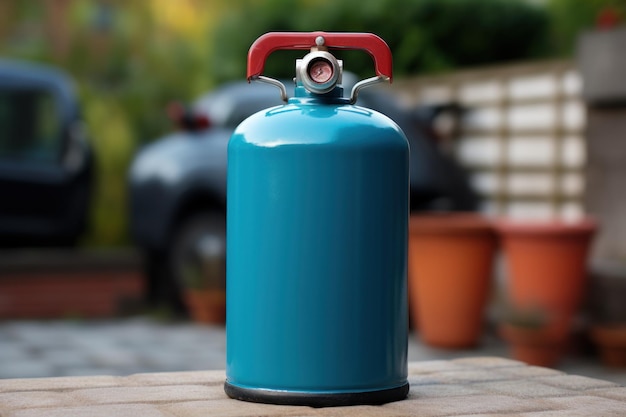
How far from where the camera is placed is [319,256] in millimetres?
2842

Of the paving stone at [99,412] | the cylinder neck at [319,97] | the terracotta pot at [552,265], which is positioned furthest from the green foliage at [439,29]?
the paving stone at [99,412]

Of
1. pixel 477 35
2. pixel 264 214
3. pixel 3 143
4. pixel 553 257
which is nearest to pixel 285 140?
pixel 264 214

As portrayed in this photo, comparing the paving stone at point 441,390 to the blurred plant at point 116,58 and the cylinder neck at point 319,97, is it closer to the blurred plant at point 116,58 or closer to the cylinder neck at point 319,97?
the cylinder neck at point 319,97

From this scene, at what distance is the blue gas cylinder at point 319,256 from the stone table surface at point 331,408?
0.08 m

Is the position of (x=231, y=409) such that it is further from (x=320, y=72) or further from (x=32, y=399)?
(x=320, y=72)

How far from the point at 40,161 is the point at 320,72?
724 cm

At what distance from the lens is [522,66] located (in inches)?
323

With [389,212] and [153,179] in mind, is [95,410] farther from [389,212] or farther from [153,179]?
[153,179]

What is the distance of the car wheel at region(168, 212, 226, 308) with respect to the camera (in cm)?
803

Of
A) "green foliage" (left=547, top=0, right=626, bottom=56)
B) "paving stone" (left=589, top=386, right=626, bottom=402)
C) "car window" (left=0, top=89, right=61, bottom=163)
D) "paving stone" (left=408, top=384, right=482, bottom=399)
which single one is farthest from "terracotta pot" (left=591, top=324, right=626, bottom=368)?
"car window" (left=0, top=89, right=61, bottom=163)

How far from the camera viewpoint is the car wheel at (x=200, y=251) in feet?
26.3

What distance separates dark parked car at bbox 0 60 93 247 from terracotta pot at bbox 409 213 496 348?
153 inches

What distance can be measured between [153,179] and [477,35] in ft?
13.6

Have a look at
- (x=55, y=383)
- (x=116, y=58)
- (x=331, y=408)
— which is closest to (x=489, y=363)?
(x=331, y=408)
